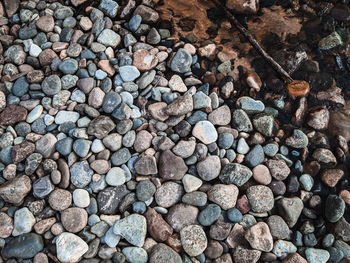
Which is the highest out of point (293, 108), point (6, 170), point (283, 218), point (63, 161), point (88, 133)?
point (293, 108)

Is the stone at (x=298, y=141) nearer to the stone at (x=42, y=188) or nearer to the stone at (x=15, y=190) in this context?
the stone at (x=42, y=188)

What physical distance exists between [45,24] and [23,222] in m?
1.51

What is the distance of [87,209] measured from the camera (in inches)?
79.0

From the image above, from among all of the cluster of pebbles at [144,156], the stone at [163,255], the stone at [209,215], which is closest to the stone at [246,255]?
the cluster of pebbles at [144,156]

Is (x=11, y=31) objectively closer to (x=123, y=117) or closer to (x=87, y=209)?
(x=123, y=117)

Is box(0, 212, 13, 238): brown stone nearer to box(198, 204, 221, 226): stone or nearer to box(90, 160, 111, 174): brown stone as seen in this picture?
box(90, 160, 111, 174): brown stone

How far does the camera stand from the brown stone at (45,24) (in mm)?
2504

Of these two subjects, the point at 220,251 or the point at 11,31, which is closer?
the point at 220,251

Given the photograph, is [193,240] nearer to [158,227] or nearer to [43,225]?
[158,227]

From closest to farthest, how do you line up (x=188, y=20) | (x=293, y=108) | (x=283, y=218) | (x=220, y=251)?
(x=220, y=251) < (x=283, y=218) < (x=293, y=108) < (x=188, y=20)

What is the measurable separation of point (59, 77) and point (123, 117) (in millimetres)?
599

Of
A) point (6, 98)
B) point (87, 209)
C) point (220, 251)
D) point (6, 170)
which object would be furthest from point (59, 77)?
point (220, 251)

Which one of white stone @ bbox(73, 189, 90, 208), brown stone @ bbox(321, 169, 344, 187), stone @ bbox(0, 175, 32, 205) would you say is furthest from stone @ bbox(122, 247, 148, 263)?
brown stone @ bbox(321, 169, 344, 187)

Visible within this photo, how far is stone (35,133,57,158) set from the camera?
6.88 feet
